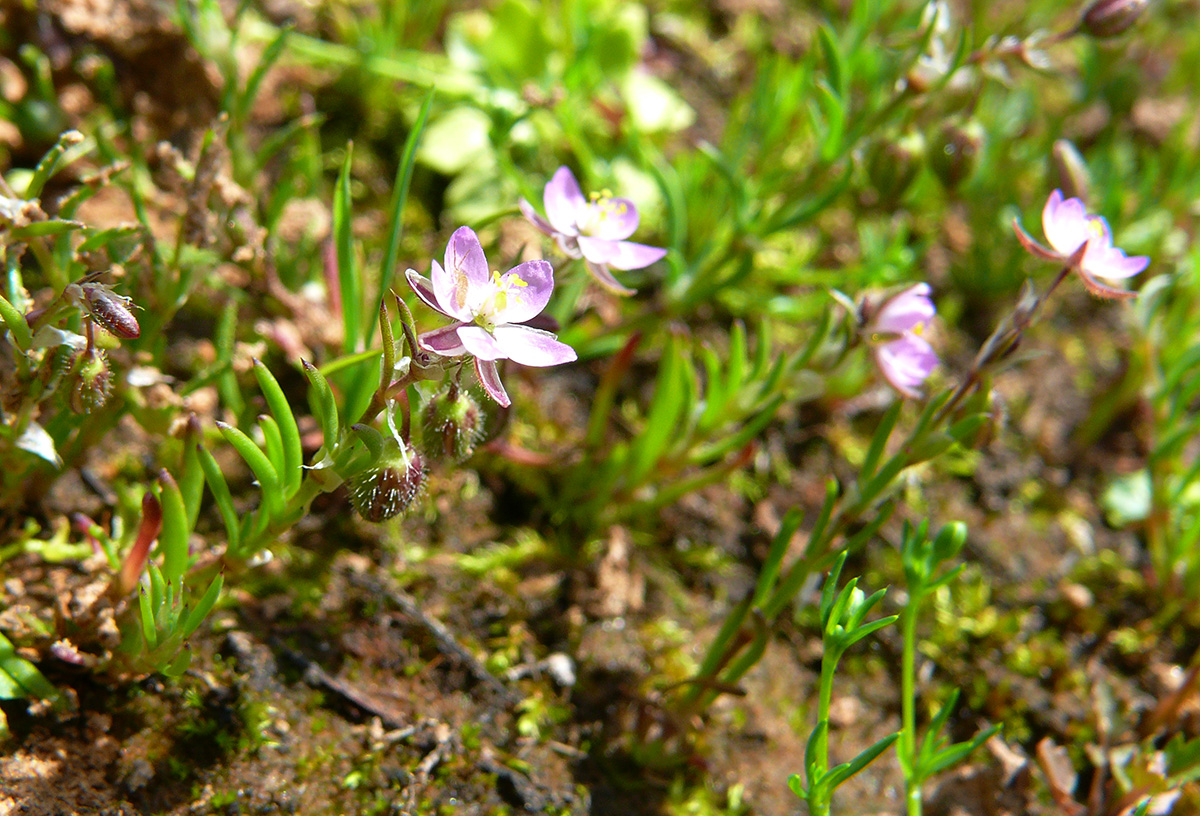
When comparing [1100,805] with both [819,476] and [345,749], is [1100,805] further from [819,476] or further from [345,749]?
[345,749]

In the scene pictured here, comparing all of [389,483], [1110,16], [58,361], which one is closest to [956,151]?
[1110,16]

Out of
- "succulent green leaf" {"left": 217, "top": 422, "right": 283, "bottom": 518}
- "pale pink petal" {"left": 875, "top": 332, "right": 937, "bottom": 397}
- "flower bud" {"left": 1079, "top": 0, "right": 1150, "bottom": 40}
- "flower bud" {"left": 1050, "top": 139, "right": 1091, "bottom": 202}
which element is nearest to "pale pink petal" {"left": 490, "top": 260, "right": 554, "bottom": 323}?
"succulent green leaf" {"left": 217, "top": 422, "right": 283, "bottom": 518}

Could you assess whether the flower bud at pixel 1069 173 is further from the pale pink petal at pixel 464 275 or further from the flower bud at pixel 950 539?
the pale pink petal at pixel 464 275

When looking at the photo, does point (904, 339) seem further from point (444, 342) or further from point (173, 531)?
point (173, 531)

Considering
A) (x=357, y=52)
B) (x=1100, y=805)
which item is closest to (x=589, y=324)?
(x=357, y=52)

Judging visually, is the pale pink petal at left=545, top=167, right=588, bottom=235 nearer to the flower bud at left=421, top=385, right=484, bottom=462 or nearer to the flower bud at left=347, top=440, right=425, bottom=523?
the flower bud at left=421, top=385, right=484, bottom=462

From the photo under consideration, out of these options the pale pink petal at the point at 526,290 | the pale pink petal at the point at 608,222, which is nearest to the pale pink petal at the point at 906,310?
the pale pink petal at the point at 608,222
